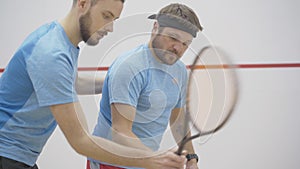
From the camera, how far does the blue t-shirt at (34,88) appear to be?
3.22 feet

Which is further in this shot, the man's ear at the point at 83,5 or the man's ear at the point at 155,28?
the man's ear at the point at 155,28

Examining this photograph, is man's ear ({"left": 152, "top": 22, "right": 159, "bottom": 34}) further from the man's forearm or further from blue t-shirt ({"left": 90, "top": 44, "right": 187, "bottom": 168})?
the man's forearm

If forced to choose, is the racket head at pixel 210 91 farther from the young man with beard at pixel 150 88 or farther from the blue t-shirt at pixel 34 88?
the blue t-shirt at pixel 34 88

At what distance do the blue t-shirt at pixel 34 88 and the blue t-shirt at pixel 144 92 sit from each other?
0.44 ft

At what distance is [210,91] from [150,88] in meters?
0.19

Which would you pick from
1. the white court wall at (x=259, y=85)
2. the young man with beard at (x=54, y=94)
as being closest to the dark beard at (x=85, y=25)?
the young man with beard at (x=54, y=94)

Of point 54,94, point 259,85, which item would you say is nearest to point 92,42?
point 54,94

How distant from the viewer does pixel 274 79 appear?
7.16 feet

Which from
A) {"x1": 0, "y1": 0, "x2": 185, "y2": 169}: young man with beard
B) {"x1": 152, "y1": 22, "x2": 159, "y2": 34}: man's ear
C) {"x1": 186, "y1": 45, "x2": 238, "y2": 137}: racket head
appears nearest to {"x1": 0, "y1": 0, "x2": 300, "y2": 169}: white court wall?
{"x1": 186, "y1": 45, "x2": 238, "y2": 137}: racket head

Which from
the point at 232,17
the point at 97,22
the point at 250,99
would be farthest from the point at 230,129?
the point at 97,22

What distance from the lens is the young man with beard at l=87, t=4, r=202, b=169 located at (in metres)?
1.18

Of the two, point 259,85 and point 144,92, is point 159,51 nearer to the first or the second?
point 144,92

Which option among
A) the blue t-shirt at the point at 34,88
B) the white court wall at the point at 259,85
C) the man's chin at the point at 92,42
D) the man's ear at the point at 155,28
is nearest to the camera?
the blue t-shirt at the point at 34,88

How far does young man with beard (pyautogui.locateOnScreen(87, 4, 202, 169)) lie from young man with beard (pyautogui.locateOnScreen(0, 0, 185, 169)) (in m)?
0.13
